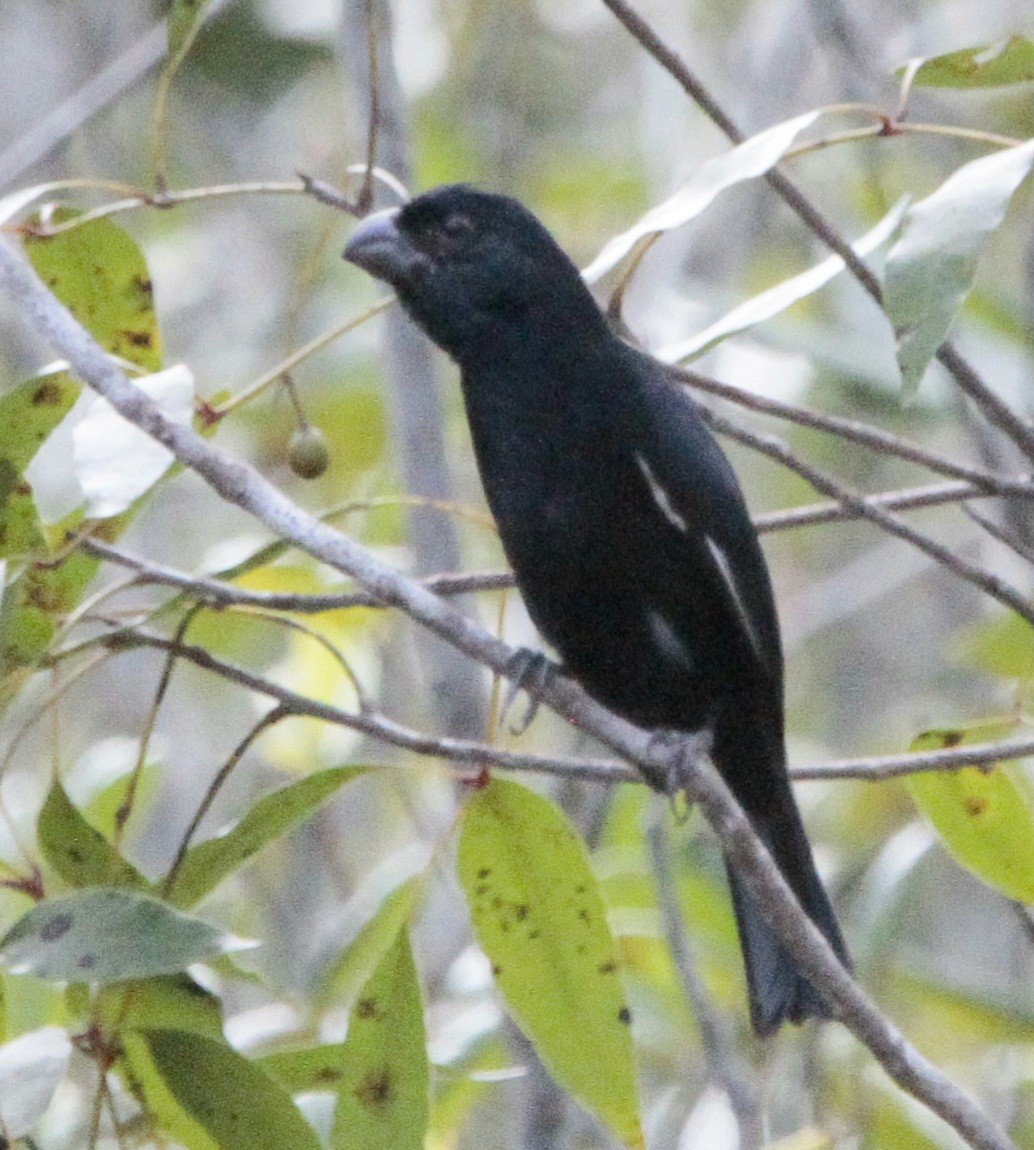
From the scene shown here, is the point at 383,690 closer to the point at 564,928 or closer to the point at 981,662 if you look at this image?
the point at 981,662

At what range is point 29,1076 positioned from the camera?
6.86 feet

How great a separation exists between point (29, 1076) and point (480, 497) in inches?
162

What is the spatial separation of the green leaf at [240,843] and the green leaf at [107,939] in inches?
11.0

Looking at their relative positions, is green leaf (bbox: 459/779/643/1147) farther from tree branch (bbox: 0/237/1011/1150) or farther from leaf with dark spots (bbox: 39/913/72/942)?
leaf with dark spots (bbox: 39/913/72/942)

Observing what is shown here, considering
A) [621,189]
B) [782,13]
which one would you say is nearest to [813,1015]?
[621,189]

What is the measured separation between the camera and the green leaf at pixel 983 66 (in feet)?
7.93

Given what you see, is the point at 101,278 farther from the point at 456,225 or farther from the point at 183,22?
the point at 456,225

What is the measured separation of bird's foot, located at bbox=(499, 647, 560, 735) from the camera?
257cm

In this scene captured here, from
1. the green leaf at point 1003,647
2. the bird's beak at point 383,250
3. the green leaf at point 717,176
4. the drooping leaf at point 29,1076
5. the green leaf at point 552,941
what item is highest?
the bird's beak at point 383,250

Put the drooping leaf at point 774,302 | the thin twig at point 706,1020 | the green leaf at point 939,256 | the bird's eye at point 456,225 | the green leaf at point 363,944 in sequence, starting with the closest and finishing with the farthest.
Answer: the green leaf at point 939,256 → the drooping leaf at point 774,302 → the thin twig at point 706,1020 → the bird's eye at point 456,225 → the green leaf at point 363,944

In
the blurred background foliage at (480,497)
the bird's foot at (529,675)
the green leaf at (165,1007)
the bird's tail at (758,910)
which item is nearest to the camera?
the green leaf at (165,1007)

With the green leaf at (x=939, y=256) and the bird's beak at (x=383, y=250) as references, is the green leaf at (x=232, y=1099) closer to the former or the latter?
the green leaf at (x=939, y=256)

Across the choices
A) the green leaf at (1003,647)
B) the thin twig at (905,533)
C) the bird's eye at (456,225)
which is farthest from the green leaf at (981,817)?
the bird's eye at (456,225)

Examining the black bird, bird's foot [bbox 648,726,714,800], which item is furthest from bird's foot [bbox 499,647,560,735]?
bird's foot [bbox 648,726,714,800]
